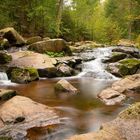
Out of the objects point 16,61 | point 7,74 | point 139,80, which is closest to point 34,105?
point 139,80

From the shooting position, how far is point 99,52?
23.3 m

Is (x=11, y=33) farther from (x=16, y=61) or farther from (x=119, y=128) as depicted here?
(x=119, y=128)

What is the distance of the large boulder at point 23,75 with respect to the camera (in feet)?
47.0

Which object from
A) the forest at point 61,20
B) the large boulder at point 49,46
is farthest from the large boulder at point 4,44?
the forest at point 61,20

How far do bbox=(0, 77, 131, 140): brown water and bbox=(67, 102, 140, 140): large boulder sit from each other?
4.12 ft

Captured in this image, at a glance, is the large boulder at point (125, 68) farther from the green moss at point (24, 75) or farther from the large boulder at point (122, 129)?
the large boulder at point (122, 129)

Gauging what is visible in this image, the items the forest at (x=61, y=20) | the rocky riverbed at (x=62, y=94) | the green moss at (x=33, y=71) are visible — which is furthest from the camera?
the forest at (x=61, y=20)

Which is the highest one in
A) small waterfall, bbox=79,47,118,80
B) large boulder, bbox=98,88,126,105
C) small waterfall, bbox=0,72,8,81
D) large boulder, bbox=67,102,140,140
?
large boulder, bbox=67,102,140,140

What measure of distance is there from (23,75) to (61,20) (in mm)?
20505

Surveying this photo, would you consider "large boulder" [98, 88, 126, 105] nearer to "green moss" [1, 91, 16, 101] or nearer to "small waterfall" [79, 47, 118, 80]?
"green moss" [1, 91, 16, 101]

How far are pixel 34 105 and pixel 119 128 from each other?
3416 millimetres

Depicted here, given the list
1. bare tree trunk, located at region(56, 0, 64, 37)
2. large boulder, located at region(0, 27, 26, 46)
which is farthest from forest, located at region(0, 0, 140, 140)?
bare tree trunk, located at region(56, 0, 64, 37)

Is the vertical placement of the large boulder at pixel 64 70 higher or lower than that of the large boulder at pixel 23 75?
lower

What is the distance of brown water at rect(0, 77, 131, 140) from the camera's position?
7.35m
